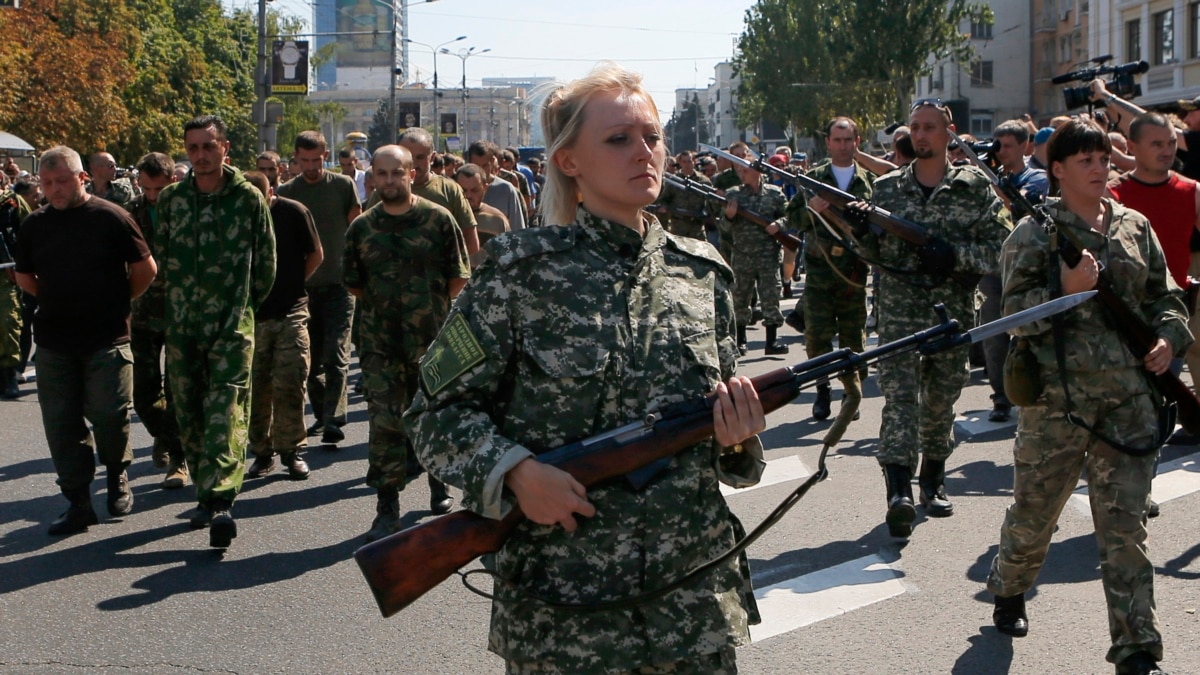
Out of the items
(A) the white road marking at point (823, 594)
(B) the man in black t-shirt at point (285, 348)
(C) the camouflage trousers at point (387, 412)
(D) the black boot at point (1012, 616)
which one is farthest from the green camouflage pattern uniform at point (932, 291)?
(B) the man in black t-shirt at point (285, 348)

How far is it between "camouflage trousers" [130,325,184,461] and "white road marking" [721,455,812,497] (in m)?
3.53

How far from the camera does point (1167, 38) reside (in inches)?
1812

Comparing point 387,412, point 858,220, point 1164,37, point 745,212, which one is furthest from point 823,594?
point 1164,37

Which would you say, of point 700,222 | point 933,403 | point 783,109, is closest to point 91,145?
point 700,222

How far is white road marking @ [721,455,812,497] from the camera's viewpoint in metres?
8.06

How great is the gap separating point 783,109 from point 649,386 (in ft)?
232

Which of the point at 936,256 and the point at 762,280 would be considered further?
the point at 762,280

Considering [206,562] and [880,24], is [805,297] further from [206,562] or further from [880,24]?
[880,24]

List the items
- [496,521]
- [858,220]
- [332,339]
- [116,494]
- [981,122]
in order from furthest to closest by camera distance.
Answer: [981,122]
[332,339]
[116,494]
[858,220]
[496,521]

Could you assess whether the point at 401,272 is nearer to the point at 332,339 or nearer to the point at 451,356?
the point at 332,339

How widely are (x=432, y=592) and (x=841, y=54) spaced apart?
192 feet

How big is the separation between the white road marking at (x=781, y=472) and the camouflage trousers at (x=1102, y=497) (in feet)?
9.74

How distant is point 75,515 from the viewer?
729 centimetres

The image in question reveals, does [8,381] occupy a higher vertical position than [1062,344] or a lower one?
lower
